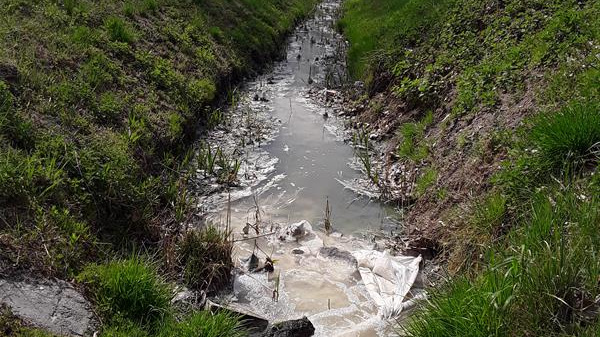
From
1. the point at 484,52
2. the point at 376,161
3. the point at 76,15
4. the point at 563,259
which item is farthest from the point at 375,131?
the point at 563,259

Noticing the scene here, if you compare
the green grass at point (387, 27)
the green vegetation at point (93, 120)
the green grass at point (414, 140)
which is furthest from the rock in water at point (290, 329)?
the green grass at point (387, 27)

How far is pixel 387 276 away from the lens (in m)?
6.14

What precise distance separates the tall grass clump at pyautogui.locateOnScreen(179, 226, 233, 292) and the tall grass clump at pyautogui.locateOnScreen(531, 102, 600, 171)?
12.1 ft

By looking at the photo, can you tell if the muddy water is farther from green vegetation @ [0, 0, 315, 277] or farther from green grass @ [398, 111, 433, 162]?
green grass @ [398, 111, 433, 162]

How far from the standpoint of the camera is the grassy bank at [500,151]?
138 inches

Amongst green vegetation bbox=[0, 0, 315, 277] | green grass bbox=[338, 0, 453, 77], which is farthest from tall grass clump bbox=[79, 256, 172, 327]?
green grass bbox=[338, 0, 453, 77]

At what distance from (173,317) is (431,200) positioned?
411 centimetres

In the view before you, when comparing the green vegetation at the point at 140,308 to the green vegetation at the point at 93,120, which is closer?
the green vegetation at the point at 140,308

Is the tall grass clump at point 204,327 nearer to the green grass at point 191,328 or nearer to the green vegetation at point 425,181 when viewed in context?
the green grass at point 191,328

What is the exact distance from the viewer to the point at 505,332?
3381 millimetres

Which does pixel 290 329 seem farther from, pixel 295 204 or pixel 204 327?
pixel 295 204

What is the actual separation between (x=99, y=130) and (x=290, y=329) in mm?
4545

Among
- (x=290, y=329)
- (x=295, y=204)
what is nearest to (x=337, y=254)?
(x=295, y=204)

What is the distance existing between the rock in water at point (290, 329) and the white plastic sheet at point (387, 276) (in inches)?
37.5
